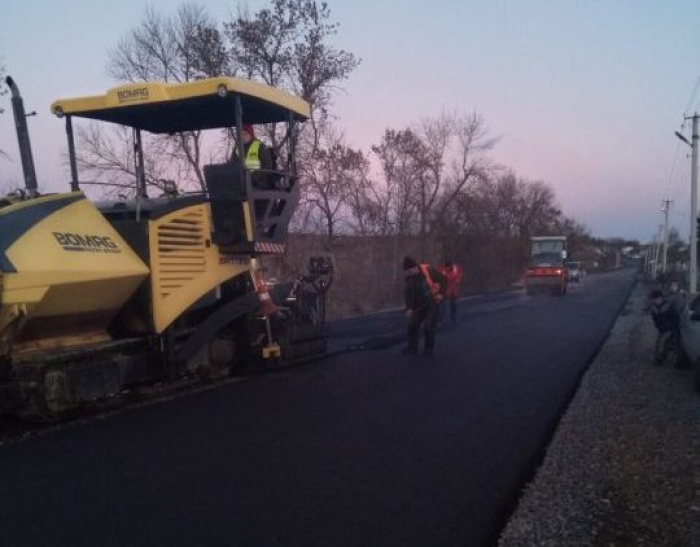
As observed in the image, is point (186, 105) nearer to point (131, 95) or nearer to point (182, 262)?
point (131, 95)

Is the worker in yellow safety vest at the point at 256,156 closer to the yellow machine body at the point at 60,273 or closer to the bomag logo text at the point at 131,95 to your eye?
the bomag logo text at the point at 131,95

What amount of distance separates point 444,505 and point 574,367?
274 inches

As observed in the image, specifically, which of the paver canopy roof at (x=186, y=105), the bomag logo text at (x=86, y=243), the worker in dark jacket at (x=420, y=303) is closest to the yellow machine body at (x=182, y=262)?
the bomag logo text at (x=86, y=243)

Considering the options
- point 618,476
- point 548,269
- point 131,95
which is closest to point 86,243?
point 131,95

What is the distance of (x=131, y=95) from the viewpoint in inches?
336

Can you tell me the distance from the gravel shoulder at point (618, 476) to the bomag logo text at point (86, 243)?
438cm

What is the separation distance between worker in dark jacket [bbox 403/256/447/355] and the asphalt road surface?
2.59 m

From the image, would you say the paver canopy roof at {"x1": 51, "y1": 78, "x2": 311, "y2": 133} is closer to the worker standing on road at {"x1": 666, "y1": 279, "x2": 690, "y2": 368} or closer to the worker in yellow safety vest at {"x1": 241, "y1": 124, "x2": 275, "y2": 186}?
the worker in yellow safety vest at {"x1": 241, "y1": 124, "x2": 275, "y2": 186}

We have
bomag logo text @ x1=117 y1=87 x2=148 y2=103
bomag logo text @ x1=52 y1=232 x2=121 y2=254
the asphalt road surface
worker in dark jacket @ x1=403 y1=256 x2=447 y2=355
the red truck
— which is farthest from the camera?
the red truck

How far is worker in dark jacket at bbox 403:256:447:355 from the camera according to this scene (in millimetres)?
12484

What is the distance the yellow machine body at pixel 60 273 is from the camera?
607cm

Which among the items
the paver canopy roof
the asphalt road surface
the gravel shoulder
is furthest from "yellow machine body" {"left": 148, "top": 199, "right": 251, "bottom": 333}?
the gravel shoulder

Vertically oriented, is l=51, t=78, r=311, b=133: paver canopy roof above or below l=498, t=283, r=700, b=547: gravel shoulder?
above

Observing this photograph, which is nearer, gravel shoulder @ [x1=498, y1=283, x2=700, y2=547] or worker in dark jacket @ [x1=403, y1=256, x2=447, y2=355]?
gravel shoulder @ [x1=498, y1=283, x2=700, y2=547]
